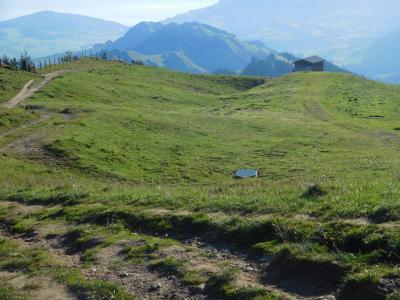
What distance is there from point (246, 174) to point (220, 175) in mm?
2376

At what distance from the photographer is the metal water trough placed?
4347 centimetres

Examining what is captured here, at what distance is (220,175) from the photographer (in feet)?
147

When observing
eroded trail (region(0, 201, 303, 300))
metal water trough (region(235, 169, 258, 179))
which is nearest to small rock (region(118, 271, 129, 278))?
eroded trail (region(0, 201, 303, 300))

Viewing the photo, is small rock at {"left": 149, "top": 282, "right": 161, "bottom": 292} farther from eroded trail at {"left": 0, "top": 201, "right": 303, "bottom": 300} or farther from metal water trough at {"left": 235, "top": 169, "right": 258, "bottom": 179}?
metal water trough at {"left": 235, "top": 169, "right": 258, "bottom": 179}

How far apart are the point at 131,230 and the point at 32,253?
3477mm

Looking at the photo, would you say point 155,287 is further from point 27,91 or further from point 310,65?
point 310,65

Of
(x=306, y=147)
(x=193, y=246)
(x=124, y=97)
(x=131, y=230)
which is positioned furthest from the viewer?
(x=124, y=97)

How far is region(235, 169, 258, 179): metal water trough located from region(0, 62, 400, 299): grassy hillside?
1231mm

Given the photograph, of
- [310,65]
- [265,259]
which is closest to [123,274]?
[265,259]

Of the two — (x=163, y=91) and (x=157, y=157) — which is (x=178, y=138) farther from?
(x=163, y=91)

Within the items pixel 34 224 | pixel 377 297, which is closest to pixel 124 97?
pixel 34 224

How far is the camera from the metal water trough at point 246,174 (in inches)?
1711

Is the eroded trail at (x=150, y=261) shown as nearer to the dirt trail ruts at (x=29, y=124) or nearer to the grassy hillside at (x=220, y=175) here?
the grassy hillside at (x=220, y=175)

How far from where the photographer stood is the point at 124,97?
88438mm
